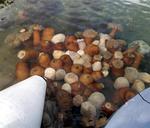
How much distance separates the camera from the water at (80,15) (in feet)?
20.5

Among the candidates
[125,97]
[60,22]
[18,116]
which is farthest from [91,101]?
[60,22]

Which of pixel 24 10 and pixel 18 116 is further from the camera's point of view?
pixel 24 10

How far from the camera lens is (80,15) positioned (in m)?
6.67

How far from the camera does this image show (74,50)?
5355 mm

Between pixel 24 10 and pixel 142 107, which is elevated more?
pixel 142 107

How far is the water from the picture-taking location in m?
6.25

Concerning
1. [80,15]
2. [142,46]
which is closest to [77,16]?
[80,15]

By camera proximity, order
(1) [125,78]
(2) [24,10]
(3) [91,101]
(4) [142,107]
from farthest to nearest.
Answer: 1. (2) [24,10]
2. (1) [125,78]
3. (3) [91,101]
4. (4) [142,107]

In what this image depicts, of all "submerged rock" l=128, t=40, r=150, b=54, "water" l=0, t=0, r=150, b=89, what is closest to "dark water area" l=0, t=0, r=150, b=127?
"water" l=0, t=0, r=150, b=89

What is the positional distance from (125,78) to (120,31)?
5.04ft

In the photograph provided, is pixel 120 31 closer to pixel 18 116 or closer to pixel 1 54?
pixel 1 54

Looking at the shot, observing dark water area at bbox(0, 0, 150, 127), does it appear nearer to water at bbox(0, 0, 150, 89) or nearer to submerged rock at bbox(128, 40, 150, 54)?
water at bbox(0, 0, 150, 89)

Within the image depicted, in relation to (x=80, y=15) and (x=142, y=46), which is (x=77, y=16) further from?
(x=142, y=46)

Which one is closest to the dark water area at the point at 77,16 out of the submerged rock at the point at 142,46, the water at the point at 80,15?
the water at the point at 80,15
